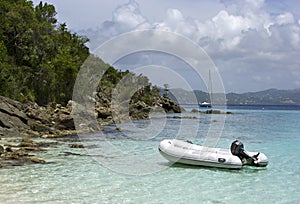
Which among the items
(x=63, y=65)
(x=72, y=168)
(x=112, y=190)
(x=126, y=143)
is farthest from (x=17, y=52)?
(x=112, y=190)

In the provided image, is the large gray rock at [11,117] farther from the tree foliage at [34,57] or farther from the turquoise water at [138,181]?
the turquoise water at [138,181]

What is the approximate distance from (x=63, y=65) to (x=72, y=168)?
100ft

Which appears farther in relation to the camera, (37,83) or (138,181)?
(37,83)

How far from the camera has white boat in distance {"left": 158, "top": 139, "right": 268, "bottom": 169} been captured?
47.9 ft

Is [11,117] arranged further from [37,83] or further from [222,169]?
[37,83]

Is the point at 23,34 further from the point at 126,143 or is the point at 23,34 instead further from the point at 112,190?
the point at 112,190

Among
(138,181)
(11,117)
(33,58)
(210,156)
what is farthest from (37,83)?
(138,181)

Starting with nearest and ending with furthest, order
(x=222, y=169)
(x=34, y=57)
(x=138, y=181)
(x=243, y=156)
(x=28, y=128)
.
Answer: (x=138, y=181) < (x=222, y=169) < (x=243, y=156) < (x=28, y=128) < (x=34, y=57)

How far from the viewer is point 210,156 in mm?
14812

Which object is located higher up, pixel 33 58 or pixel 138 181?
pixel 33 58

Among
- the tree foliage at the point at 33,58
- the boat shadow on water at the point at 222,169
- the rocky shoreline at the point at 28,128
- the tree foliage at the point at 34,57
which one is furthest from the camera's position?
the tree foliage at the point at 33,58

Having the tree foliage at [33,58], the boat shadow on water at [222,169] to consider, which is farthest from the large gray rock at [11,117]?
the boat shadow on water at [222,169]

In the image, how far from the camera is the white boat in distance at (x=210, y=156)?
1460 centimetres

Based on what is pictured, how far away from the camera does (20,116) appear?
2614 cm
